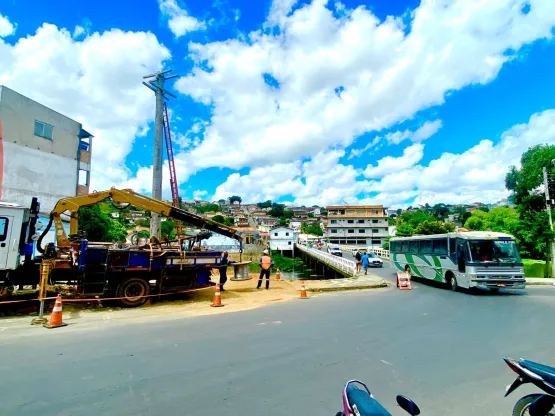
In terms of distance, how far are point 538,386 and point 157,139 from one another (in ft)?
104

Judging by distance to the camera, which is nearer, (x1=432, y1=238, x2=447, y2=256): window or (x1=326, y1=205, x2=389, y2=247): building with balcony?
(x1=432, y1=238, x2=447, y2=256): window

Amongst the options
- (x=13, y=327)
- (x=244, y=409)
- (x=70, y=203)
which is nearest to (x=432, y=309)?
(x=244, y=409)

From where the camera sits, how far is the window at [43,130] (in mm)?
25233

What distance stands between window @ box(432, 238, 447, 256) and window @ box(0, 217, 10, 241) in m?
16.8

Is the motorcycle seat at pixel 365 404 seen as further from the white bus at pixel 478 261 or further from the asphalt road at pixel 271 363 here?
the white bus at pixel 478 261

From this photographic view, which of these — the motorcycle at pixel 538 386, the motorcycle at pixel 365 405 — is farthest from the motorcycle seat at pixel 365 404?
the motorcycle at pixel 538 386

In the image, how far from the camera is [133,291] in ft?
35.9

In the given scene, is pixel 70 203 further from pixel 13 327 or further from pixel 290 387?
pixel 290 387

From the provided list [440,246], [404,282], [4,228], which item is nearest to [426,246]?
[440,246]

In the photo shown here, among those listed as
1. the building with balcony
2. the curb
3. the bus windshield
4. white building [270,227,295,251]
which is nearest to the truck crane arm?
the curb

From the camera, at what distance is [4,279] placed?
9.36 m

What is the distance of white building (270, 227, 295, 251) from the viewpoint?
66.6 meters

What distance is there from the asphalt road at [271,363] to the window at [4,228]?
3.75 m

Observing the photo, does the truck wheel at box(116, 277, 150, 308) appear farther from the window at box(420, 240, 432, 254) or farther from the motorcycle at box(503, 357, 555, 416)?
the window at box(420, 240, 432, 254)
